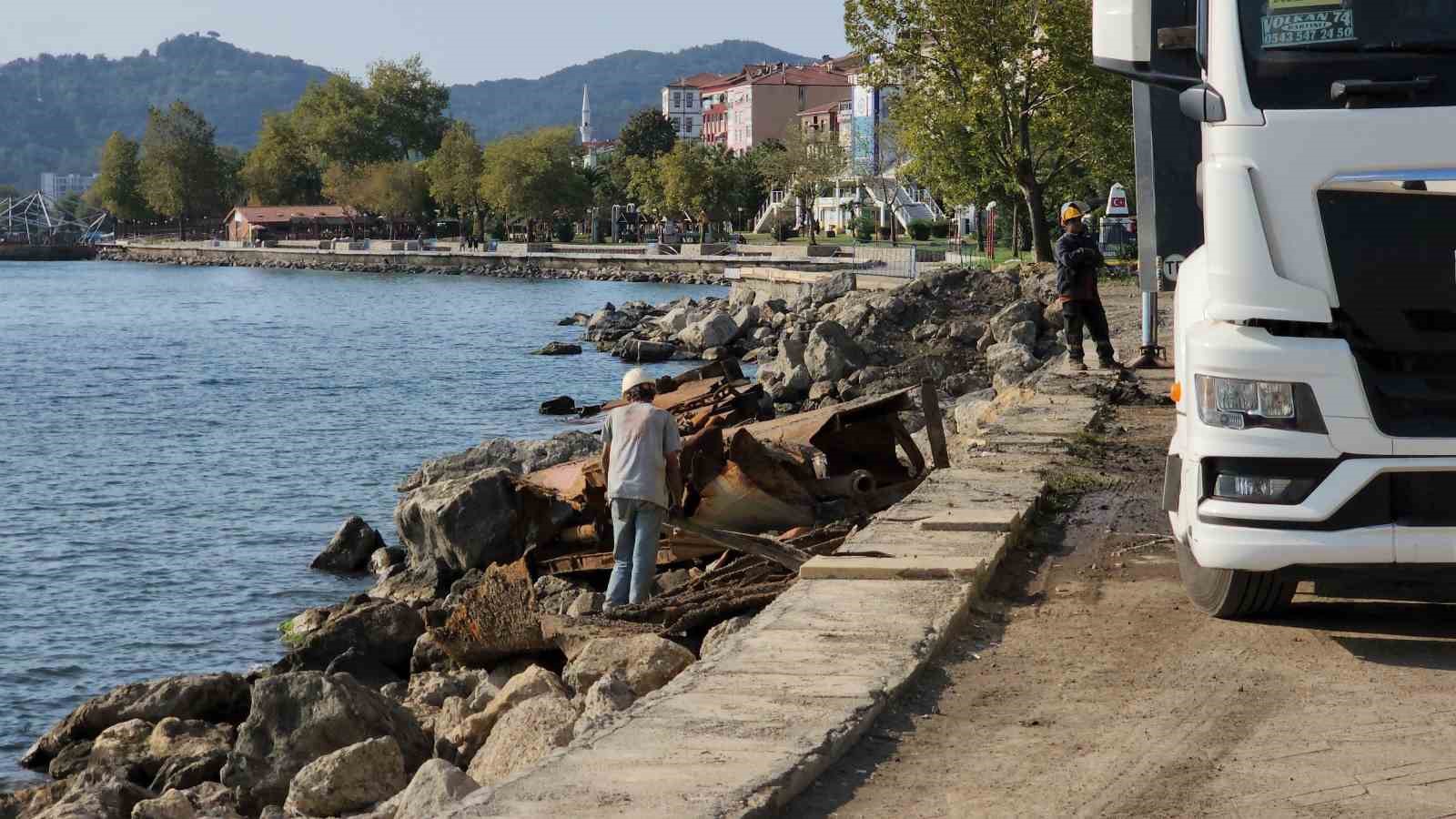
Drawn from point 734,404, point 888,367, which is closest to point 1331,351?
point 734,404

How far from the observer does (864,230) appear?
3952 inches

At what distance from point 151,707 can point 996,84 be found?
36.4 meters

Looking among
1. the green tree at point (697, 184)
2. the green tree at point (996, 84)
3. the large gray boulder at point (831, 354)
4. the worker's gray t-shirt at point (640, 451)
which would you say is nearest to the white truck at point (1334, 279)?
the worker's gray t-shirt at point (640, 451)

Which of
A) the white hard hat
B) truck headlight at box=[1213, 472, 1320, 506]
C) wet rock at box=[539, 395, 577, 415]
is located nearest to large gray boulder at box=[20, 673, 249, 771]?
the white hard hat

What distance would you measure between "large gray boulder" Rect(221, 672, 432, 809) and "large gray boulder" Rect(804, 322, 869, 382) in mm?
22637

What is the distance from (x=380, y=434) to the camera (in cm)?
3491

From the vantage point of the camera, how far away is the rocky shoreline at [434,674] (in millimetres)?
8133

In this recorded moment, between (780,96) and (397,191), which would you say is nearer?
(397,191)

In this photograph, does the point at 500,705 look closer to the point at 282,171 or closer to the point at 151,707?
the point at 151,707

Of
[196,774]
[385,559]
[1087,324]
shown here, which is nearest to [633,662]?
[196,774]

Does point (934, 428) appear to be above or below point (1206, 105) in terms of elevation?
below

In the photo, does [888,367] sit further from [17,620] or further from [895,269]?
[895,269]

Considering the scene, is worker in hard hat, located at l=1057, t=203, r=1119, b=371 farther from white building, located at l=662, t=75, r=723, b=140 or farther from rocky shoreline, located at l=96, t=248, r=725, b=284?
white building, located at l=662, t=75, r=723, b=140

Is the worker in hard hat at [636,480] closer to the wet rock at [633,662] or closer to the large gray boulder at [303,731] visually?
the wet rock at [633,662]
